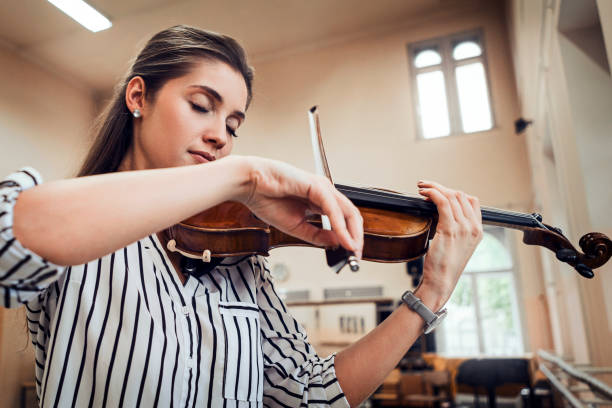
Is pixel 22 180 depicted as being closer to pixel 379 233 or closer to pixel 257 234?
pixel 257 234

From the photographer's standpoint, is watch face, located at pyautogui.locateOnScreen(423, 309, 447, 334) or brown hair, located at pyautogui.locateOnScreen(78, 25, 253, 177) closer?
watch face, located at pyautogui.locateOnScreen(423, 309, 447, 334)

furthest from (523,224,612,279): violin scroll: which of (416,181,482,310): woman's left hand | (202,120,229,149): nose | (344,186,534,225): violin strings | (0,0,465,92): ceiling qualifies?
(0,0,465,92): ceiling

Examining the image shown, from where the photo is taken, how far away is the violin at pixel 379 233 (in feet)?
3.36

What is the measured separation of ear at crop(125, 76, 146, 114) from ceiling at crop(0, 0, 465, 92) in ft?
22.4

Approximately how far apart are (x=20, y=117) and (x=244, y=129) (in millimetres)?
3878

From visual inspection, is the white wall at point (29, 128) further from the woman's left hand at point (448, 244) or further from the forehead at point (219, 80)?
the woman's left hand at point (448, 244)

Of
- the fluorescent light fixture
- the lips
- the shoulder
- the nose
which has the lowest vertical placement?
the shoulder

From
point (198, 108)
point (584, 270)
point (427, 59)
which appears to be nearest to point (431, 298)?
point (584, 270)

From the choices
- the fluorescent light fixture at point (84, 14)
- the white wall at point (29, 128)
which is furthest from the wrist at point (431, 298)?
the fluorescent light fixture at point (84, 14)

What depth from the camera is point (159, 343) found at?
84 centimetres

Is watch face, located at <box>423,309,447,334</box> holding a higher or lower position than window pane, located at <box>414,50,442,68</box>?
lower

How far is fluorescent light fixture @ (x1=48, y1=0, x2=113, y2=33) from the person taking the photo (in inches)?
247

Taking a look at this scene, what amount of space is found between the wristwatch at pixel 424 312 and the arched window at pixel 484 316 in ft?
24.2

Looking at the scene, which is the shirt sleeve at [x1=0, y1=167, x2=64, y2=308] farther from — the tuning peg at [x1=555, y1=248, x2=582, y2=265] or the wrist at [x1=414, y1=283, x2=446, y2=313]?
the tuning peg at [x1=555, y1=248, x2=582, y2=265]
